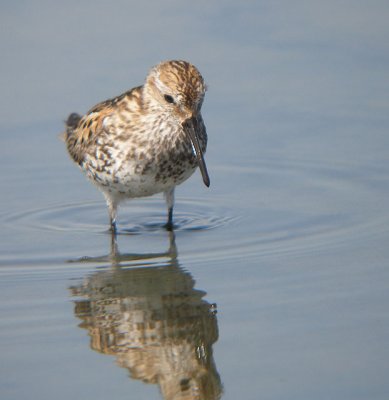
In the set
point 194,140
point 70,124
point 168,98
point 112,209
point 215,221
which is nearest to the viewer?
point 194,140

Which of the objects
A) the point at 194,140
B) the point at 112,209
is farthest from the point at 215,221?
the point at 194,140

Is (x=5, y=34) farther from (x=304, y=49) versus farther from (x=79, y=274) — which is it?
(x=79, y=274)

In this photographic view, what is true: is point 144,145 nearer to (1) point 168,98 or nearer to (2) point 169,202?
(1) point 168,98

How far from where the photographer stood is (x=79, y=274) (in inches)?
343

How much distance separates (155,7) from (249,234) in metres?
6.44

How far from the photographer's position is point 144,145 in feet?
32.7

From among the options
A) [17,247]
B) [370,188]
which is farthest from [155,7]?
[17,247]

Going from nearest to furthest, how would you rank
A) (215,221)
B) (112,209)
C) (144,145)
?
(144,145) < (215,221) < (112,209)

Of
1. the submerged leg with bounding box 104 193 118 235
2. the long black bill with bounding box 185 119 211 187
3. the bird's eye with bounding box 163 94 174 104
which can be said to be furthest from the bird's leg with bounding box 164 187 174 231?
the bird's eye with bounding box 163 94 174 104

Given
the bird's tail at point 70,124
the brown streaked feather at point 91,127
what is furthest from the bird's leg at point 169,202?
the bird's tail at point 70,124

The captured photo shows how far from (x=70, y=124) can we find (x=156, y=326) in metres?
4.49

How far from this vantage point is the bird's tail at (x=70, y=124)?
11395mm

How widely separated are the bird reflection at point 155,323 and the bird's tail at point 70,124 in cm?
261

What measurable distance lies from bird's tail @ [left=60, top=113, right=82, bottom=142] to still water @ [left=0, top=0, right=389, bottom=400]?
45 cm
